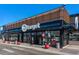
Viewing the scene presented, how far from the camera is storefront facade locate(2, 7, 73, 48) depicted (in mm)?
29656

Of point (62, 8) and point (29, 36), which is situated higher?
point (62, 8)

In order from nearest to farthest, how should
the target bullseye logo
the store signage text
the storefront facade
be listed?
the storefront facade < the store signage text < the target bullseye logo

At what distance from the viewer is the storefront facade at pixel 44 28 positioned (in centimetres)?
2966

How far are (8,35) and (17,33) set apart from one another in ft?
15.6

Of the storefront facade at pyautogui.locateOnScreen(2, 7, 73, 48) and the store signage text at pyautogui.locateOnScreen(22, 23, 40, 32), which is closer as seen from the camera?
the storefront facade at pyautogui.locateOnScreen(2, 7, 73, 48)

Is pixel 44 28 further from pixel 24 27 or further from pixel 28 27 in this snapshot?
pixel 24 27

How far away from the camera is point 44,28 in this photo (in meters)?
32.3

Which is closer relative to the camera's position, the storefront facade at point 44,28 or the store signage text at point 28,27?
the storefront facade at point 44,28

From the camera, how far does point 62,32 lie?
30.2 meters

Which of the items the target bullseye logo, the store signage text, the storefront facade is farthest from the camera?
the target bullseye logo

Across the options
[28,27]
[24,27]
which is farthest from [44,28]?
[24,27]

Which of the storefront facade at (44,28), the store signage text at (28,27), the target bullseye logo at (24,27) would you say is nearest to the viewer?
the storefront facade at (44,28)
